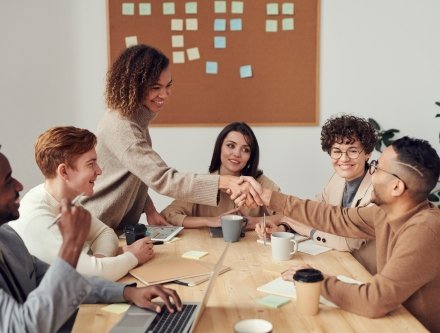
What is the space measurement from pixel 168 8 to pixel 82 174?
6.95 feet

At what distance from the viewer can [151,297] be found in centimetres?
153

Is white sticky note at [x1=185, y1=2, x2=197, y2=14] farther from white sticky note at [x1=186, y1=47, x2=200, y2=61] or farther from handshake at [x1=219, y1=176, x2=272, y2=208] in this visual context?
handshake at [x1=219, y1=176, x2=272, y2=208]

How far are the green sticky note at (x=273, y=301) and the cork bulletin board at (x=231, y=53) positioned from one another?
2.34 metres

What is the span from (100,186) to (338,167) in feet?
3.68

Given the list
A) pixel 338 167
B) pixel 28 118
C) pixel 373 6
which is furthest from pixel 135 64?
pixel 373 6

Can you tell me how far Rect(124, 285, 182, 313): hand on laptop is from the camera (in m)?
1.49

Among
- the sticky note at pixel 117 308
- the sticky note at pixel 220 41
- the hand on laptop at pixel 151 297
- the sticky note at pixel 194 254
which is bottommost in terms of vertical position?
the sticky note at pixel 194 254

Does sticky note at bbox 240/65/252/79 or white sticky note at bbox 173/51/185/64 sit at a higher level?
white sticky note at bbox 173/51/185/64

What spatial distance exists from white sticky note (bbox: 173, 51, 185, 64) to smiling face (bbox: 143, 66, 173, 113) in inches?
53.7

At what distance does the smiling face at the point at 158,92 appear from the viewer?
93.3 inches

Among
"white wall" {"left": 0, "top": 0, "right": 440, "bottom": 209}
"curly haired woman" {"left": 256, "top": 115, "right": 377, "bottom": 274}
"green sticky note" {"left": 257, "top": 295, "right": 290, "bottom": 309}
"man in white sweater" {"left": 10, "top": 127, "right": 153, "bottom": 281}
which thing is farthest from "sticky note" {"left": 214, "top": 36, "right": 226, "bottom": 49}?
"green sticky note" {"left": 257, "top": 295, "right": 290, "bottom": 309}

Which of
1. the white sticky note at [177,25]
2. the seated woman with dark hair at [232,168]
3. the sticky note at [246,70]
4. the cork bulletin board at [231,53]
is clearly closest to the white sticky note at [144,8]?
the cork bulletin board at [231,53]

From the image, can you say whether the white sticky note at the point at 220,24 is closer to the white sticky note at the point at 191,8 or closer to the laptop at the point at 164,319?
the white sticky note at the point at 191,8

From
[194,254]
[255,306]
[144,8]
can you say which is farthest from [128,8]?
[255,306]
